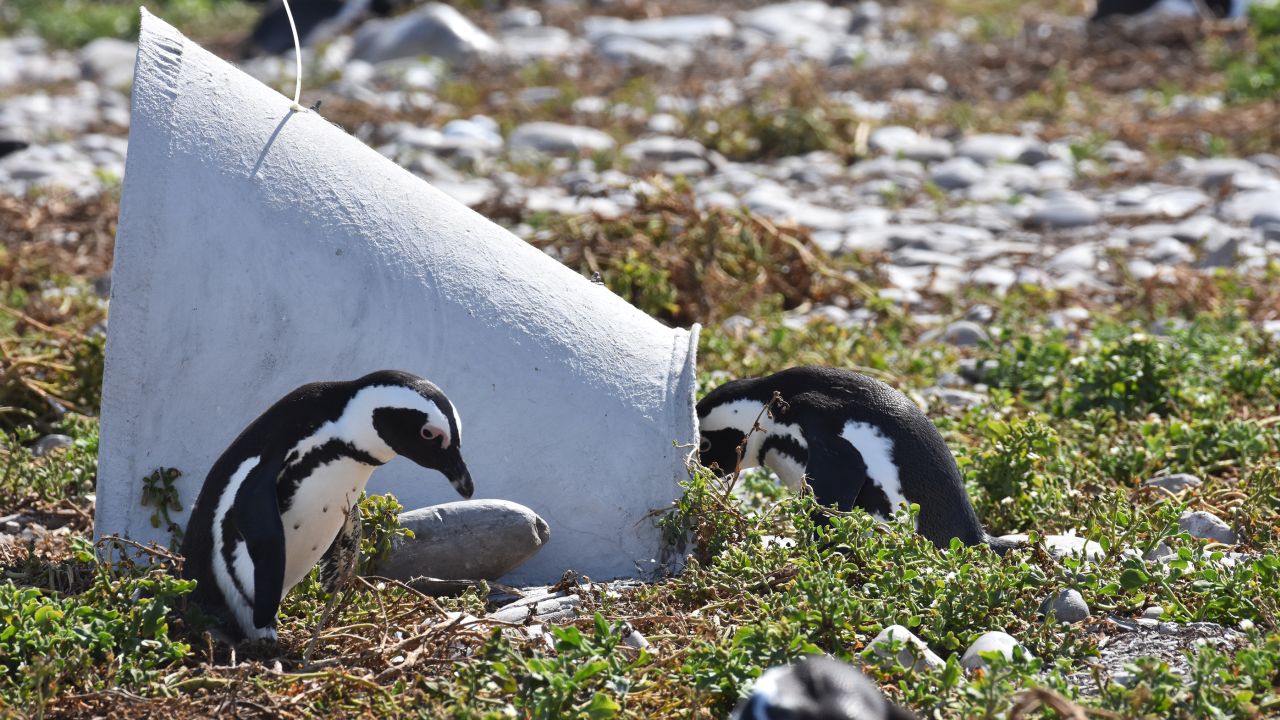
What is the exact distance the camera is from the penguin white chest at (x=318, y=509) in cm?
326

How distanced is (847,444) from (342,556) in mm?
1372

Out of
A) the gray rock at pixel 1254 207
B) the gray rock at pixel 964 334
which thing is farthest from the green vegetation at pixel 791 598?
the gray rock at pixel 1254 207

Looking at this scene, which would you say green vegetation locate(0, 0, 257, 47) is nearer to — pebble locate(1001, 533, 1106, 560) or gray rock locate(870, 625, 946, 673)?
pebble locate(1001, 533, 1106, 560)

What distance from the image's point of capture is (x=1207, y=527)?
13.1ft

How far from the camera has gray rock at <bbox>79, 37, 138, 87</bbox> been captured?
12.2 meters

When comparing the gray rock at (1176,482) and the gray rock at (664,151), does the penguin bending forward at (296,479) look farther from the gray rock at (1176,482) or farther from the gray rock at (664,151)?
the gray rock at (664,151)

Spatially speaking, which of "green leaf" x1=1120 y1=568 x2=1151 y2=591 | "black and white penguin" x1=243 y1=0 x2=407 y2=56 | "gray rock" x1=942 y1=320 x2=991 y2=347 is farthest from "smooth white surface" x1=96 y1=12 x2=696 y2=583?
"black and white penguin" x1=243 y1=0 x2=407 y2=56

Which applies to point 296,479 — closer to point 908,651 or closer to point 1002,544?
point 908,651

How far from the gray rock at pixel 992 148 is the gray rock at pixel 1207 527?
17.6 ft

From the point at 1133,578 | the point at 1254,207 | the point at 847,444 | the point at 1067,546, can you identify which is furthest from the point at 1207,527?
the point at 1254,207

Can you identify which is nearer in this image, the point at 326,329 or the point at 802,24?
the point at 326,329

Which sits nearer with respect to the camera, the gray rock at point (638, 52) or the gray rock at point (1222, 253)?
the gray rock at point (1222, 253)

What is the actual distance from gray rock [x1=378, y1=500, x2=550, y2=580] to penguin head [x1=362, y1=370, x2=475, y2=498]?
0.31 m

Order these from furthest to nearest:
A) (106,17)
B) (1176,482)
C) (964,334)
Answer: (106,17) → (964,334) → (1176,482)
